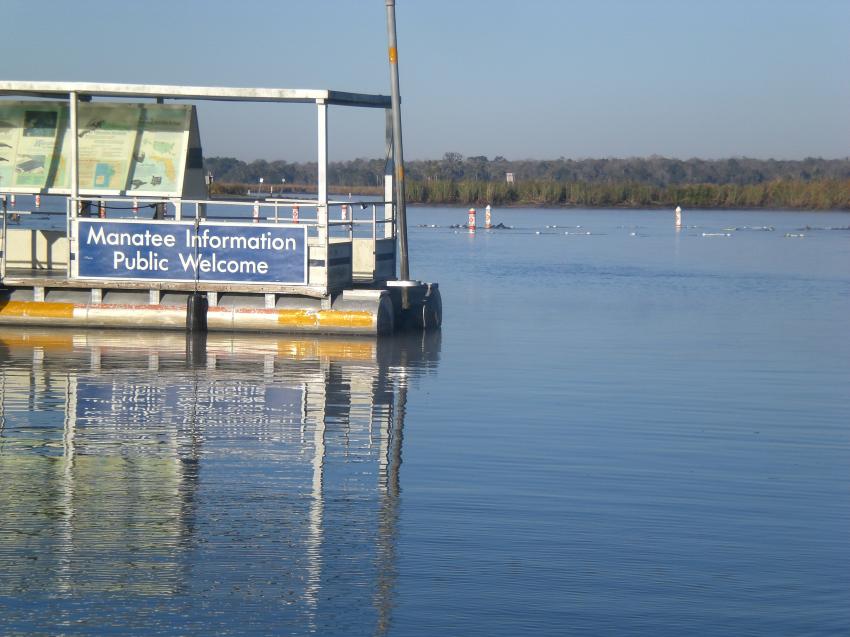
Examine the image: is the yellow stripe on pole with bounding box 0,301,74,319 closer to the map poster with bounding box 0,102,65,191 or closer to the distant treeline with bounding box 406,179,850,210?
the map poster with bounding box 0,102,65,191

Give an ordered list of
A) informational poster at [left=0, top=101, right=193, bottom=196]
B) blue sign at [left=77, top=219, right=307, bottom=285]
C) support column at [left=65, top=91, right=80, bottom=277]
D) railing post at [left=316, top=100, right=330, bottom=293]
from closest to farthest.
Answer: railing post at [left=316, top=100, right=330, bottom=293] < blue sign at [left=77, top=219, right=307, bottom=285] < support column at [left=65, top=91, right=80, bottom=277] < informational poster at [left=0, top=101, right=193, bottom=196]

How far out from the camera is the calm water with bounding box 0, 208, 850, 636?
21.8 ft

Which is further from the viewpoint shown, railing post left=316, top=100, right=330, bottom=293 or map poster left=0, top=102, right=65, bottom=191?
map poster left=0, top=102, right=65, bottom=191

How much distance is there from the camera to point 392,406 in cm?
1245

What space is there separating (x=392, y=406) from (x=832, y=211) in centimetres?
8463

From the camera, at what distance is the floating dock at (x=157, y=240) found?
17844 millimetres

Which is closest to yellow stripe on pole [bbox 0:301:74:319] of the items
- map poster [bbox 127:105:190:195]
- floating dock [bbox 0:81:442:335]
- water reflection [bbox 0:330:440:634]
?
floating dock [bbox 0:81:442:335]

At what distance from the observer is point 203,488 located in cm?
878

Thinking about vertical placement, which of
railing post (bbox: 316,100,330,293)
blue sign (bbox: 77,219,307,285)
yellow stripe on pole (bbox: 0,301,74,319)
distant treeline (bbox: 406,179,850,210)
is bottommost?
yellow stripe on pole (bbox: 0,301,74,319)

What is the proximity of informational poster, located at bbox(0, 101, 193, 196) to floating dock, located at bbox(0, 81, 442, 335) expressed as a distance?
0.01m

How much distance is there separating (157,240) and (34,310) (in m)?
1.99

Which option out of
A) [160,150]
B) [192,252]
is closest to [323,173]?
[192,252]

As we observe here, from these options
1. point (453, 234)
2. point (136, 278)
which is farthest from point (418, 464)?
point (453, 234)

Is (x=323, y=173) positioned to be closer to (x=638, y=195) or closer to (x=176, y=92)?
(x=176, y=92)
